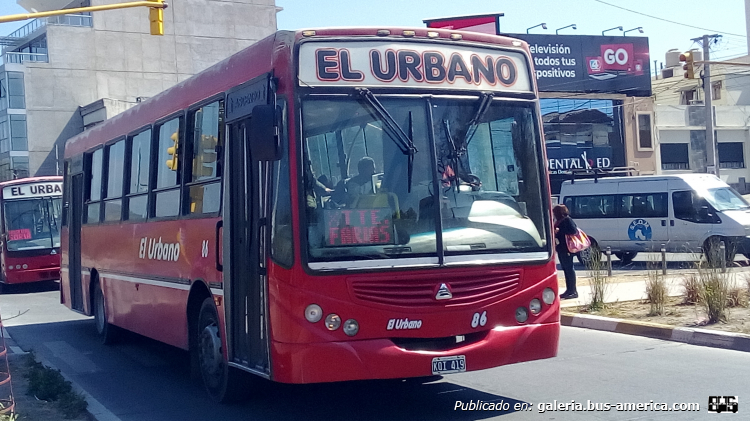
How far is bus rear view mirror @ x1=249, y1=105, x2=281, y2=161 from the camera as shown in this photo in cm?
669

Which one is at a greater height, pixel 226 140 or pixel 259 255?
pixel 226 140

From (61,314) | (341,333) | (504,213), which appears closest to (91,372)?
Result: (341,333)

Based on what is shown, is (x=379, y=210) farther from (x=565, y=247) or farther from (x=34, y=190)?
(x=34, y=190)

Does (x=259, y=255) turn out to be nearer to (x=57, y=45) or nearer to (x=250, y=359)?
(x=250, y=359)

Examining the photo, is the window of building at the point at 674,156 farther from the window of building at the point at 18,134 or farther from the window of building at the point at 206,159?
the window of building at the point at 206,159

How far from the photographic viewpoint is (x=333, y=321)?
262 inches

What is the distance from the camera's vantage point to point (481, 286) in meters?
7.02

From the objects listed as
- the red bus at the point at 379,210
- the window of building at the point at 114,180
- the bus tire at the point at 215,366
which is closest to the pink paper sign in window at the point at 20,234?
the window of building at the point at 114,180

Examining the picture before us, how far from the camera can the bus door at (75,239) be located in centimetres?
1414

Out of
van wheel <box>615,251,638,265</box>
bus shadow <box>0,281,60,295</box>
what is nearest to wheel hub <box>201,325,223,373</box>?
bus shadow <box>0,281,60,295</box>

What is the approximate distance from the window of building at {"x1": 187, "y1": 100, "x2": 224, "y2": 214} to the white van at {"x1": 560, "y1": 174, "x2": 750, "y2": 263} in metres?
14.9

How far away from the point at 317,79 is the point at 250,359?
7.97ft

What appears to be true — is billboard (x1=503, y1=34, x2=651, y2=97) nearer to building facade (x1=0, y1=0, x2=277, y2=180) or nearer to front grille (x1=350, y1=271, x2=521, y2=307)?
building facade (x1=0, y1=0, x2=277, y2=180)

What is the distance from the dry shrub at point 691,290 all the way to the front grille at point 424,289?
22.9ft
